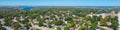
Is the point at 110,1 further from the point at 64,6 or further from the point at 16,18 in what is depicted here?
the point at 16,18

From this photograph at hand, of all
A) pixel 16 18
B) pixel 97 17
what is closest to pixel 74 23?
pixel 97 17

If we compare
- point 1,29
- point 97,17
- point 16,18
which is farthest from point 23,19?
point 97,17

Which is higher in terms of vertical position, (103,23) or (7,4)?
(7,4)

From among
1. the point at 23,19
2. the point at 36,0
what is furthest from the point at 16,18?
the point at 36,0

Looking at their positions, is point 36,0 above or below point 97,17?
above

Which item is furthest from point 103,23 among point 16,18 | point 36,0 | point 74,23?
point 16,18

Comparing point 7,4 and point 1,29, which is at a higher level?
point 7,4

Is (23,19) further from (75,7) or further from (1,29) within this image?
(75,7)

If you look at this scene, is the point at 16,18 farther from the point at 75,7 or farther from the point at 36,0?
the point at 75,7
